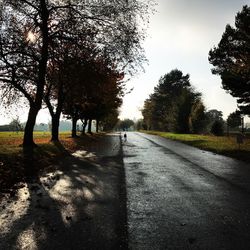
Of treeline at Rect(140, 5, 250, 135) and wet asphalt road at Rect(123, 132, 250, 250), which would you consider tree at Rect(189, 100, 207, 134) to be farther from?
wet asphalt road at Rect(123, 132, 250, 250)

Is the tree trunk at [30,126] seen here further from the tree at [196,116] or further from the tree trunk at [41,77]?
the tree at [196,116]

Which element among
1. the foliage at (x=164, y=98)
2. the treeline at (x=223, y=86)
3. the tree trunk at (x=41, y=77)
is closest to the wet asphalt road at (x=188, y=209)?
the tree trunk at (x=41, y=77)

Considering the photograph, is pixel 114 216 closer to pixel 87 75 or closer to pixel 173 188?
pixel 173 188

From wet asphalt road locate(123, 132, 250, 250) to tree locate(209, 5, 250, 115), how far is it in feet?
84.5

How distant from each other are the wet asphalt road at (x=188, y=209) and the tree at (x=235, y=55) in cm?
2574

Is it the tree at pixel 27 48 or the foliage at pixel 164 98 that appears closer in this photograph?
the tree at pixel 27 48

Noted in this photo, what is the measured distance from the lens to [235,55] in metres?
41.8

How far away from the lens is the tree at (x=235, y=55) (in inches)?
1512

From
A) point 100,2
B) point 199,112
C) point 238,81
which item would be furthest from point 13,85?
point 199,112

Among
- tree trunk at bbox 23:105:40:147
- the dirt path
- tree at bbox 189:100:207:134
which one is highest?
tree at bbox 189:100:207:134

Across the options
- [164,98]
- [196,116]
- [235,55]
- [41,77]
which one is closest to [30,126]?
[41,77]

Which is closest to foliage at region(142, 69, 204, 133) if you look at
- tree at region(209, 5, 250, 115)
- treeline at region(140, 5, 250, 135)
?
treeline at region(140, 5, 250, 135)

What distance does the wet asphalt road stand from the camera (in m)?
5.61

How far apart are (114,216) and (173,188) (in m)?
3.57
